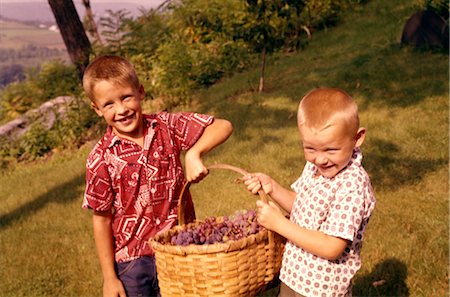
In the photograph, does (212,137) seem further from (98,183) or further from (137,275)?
(137,275)

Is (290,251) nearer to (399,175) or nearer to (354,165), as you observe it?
(354,165)

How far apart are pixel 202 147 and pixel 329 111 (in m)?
0.82

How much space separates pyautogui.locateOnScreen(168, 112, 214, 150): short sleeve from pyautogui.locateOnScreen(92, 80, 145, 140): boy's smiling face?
0.79 ft

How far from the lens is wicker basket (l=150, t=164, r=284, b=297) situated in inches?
96.7

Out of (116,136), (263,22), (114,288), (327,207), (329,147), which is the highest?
(329,147)

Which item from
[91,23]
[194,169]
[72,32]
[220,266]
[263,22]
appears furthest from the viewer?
[91,23]

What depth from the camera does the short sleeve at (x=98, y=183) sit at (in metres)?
2.86

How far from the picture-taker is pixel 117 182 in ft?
9.50

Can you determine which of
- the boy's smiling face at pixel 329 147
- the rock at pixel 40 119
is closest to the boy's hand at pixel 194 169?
the boy's smiling face at pixel 329 147

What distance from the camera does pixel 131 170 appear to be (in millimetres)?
2887

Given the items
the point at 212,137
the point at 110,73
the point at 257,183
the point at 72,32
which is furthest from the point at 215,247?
the point at 72,32

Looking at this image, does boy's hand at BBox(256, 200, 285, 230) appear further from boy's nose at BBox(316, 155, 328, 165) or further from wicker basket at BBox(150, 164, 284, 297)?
boy's nose at BBox(316, 155, 328, 165)

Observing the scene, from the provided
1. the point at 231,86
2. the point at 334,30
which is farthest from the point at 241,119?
the point at 334,30

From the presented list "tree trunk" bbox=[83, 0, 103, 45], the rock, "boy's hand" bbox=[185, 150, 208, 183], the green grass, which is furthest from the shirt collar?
"tree trunk" bbox=[83, 0, 103, 45]
